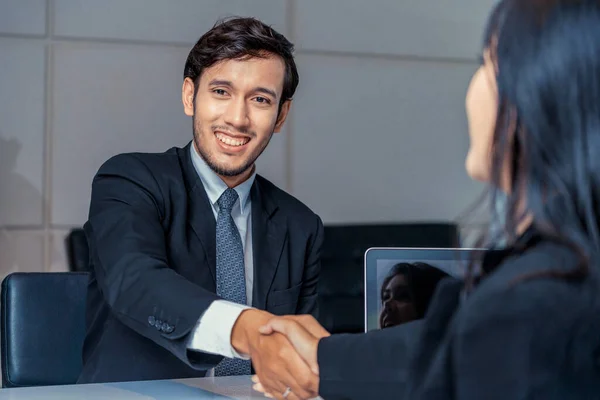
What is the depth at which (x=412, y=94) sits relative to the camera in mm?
4031

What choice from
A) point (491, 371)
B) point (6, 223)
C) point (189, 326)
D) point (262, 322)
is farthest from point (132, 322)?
point (6, 223)

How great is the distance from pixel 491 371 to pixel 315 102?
3.19m

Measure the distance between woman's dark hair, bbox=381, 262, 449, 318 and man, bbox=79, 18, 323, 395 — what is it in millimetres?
A: 371

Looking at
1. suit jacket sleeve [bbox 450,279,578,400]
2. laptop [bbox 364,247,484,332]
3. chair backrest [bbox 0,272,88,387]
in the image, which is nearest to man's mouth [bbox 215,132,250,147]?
chair backrest [bbox 0,272,88,387]

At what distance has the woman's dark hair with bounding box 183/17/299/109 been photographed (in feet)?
6.79

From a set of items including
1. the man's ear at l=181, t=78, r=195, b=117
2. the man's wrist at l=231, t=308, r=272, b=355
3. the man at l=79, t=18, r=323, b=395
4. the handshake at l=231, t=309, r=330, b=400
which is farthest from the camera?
the man's ear at l=181, t=78, r=195, b=117

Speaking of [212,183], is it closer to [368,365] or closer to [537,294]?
[368,365]

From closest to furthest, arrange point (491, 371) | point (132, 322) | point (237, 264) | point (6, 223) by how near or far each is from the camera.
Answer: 1. point (491, 371)
2. point (132, 322)
3. point (237, 264)
4. point (6, 223)

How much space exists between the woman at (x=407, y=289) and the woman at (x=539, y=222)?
754 millimetres

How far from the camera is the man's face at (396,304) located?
1.58 m

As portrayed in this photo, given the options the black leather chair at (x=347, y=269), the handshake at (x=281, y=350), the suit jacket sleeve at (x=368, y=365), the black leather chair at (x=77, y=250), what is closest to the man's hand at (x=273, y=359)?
the handshake at (x=281, y=350)

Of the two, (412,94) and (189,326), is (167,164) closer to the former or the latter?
(189,326)

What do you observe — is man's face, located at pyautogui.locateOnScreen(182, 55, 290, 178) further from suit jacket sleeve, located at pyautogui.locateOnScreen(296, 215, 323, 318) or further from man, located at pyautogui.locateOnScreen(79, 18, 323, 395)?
suit jacket sleeve, located at pyautogui.locateOnScreen(296, 215, 323, 318)

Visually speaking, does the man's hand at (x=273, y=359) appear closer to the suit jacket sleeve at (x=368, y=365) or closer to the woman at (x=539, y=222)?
the suit jacket sleeve at (x=368, y=365)
